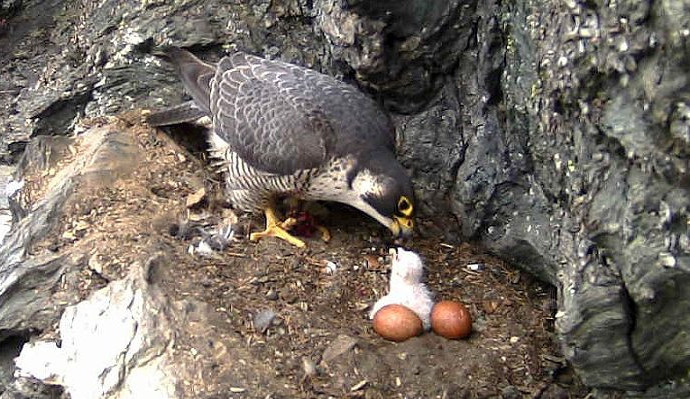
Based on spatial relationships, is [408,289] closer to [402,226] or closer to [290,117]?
[402,226]

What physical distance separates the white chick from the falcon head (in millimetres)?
168

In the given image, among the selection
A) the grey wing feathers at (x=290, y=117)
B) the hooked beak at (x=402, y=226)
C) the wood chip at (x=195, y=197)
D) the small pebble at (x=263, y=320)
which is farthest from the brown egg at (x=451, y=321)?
the wood chip at (x=195, y=197)

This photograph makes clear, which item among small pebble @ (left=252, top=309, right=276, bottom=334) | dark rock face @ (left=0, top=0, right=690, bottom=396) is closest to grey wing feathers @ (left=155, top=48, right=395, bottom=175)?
dark rock face @ (left=0, top=0, right=690, bottom=396)

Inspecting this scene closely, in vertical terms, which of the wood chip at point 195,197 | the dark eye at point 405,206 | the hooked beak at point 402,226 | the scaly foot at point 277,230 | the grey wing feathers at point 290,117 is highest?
the grey wing feathers at point 290,117

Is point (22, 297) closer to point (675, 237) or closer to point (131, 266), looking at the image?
point (131, 266)

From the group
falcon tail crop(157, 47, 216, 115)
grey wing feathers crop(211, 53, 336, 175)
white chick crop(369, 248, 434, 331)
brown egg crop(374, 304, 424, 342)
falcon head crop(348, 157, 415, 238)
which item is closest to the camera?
brown egg crop(374, 304, 424, 342)

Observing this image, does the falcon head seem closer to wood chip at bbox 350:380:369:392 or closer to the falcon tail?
wood chip at bbox 350:380:369:392

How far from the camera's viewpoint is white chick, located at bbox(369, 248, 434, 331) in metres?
4.77

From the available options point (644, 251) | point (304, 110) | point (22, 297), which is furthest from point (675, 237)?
point (22, 297)

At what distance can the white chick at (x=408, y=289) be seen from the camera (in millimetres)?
4773

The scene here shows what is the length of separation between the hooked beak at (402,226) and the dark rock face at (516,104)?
16.3 inches

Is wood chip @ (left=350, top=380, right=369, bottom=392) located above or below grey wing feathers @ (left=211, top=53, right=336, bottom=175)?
below

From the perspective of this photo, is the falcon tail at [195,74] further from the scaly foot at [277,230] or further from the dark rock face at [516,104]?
the scaly foot at [277,230]

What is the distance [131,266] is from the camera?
15.7 ft
